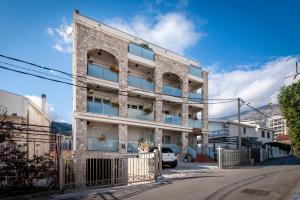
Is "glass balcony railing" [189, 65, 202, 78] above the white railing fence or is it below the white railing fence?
above

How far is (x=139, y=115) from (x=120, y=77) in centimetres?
418

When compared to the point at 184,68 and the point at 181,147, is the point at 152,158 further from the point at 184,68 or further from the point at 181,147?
the point at 184,68

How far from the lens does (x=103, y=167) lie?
15.5 metres

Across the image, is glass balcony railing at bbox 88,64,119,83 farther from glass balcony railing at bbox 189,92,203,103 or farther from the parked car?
glass balcony railing at bbox 189,92,203,103

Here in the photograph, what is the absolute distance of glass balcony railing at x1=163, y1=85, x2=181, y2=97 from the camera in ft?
111

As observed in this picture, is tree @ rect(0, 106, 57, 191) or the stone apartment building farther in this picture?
the stone apartment building

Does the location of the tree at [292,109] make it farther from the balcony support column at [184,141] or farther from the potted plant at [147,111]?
the balcony support column at [184,141]

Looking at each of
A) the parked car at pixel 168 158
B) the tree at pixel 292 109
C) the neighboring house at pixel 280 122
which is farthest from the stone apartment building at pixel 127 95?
the tree at pixel 292 109

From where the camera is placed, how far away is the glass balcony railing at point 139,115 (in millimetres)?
30297

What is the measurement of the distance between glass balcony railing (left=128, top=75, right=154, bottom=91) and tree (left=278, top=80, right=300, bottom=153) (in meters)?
19.2

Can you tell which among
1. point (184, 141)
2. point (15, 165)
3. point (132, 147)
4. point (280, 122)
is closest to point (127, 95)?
point (132, 147)

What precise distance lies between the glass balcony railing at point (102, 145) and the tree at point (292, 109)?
17.3m

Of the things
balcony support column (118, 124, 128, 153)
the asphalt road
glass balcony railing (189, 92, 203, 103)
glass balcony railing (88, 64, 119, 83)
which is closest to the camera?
the asphalt road

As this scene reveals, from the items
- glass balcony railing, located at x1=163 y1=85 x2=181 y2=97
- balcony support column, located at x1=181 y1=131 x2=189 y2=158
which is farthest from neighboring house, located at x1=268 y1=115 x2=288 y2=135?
glass balcony railing, located at x1=163 y1=85 x2=181 y2=97
